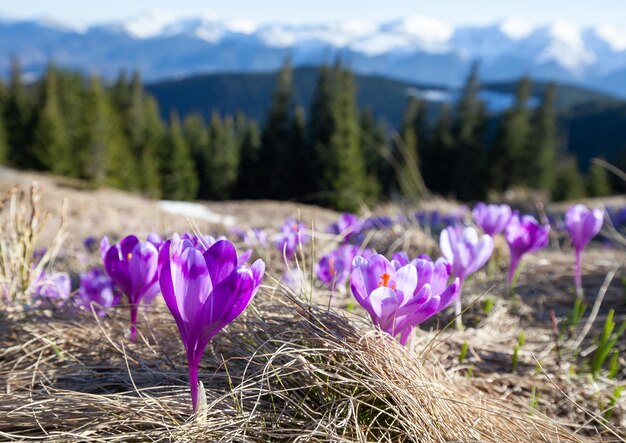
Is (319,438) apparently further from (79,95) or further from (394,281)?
(79,95)

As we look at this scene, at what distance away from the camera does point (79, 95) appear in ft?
156

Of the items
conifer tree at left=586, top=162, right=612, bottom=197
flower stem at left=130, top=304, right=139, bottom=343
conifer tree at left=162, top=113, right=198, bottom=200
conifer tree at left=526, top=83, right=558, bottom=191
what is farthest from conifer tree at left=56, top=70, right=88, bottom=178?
flower stem at left=130, top=304, right=139, bottom=343

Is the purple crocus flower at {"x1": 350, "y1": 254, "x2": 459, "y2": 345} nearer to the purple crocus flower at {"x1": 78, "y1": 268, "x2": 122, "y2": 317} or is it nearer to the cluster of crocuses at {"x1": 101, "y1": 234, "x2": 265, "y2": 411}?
the cluster of crocuses at {"x1": 101, "y1": 234, "x2": 265, "y2": 411}

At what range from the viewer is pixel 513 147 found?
41.2m

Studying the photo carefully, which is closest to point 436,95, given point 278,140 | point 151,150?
point 151,150

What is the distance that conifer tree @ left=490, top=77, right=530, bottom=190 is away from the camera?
135 feet

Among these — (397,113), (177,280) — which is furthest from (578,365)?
(397,113)

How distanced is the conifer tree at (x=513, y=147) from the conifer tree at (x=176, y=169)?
2282 cm

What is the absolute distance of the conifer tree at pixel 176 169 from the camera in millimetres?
44406

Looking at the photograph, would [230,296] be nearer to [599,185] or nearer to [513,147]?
[599,185]

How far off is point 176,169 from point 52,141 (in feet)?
32.2

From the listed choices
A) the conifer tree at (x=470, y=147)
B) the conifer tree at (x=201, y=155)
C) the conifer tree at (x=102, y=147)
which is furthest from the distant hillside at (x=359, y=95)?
the conifer tree at (x=102, y=147)

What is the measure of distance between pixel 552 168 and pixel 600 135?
57.8m

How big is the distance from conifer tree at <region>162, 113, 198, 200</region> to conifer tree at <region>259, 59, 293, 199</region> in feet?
27.3
